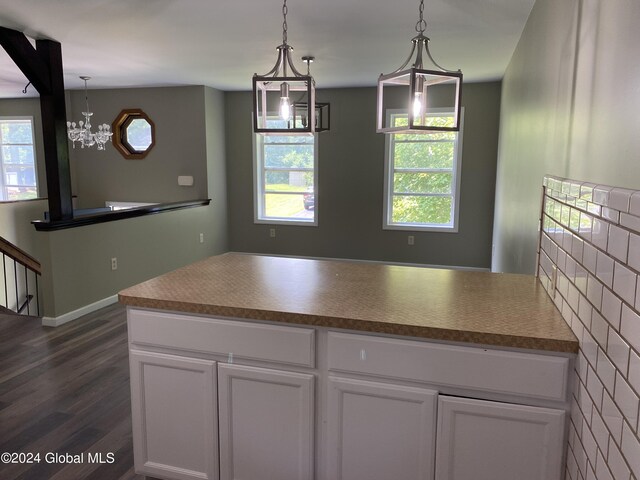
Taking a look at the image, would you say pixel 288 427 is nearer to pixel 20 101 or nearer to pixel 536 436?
pixel 536 436

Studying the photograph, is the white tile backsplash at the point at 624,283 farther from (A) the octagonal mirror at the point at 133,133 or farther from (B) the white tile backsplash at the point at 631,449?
(A) the octagonal mirror at the point at 133,133

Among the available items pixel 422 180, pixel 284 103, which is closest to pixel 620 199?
pixel 284 103

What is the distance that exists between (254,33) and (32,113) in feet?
16.8

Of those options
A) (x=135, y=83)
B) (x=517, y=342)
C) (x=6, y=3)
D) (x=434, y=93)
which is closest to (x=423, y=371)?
(x=517, y=342)

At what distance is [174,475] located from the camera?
1.83 m

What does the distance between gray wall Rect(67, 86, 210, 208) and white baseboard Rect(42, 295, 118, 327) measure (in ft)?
6.85

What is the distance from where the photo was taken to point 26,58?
142 inches

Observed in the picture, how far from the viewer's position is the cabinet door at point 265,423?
1.64 metres

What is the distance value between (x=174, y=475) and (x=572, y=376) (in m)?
1.47

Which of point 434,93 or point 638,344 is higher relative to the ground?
point 434,93

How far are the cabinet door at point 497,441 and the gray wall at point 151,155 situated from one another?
5.08 meters

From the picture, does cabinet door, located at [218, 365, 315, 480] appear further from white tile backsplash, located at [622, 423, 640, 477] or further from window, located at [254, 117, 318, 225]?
window, located at [254, 117, 318, 225]

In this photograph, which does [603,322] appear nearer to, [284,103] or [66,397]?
[284,103]

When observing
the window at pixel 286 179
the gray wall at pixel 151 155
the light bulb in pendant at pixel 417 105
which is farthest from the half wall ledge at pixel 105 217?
the light bulb in pendant at pixel 417 105
